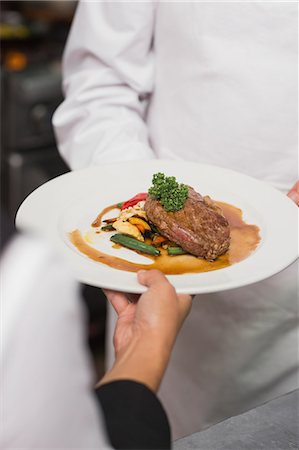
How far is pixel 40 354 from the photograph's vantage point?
0.79 meters

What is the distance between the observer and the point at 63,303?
0.81 m

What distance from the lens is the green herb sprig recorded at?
1.34 meters

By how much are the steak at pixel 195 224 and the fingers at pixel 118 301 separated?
17 centimetres

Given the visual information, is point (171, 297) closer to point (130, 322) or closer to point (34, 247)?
point (130, 322)

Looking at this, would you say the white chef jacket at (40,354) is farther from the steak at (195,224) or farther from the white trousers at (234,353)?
the white trousers at (234,353)

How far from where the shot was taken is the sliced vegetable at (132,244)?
1289mm

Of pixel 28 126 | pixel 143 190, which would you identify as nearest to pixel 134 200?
pixel 143 190

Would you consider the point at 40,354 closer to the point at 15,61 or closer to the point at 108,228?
the point at 108,228

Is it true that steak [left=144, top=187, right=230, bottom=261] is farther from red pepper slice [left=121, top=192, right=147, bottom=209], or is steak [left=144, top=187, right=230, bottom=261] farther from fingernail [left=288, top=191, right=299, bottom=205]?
fingernail [left=288, top=191, right=299, bottom=205]

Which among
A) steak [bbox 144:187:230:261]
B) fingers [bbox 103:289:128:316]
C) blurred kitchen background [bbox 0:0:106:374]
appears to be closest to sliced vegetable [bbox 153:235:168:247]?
steak [bbox 144:187:230:261]

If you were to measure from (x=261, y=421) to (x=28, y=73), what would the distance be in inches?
95.9

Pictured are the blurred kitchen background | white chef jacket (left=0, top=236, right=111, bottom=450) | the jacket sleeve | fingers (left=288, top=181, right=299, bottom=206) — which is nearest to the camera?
white chef jacket (left=0, top=236, right=111, bottom=450)

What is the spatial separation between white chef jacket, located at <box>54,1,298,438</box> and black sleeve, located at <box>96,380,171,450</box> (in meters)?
0.84

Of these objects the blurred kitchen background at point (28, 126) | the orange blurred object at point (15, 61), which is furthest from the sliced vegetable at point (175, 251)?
the orange blurred object at point (15, 61)
